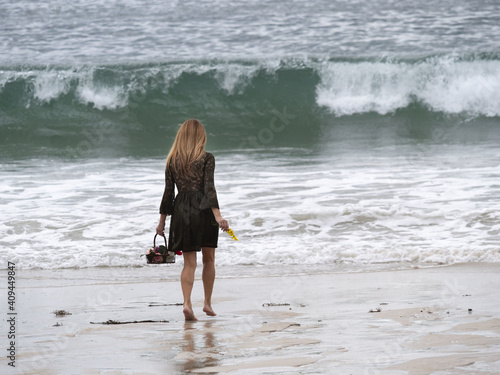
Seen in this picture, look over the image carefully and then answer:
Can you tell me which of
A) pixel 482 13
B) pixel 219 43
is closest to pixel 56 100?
pixel 219 43

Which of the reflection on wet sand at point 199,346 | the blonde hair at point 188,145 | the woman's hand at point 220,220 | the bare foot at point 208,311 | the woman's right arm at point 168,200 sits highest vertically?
the blonde hair at point 188,145

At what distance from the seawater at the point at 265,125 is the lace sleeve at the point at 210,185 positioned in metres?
2.50

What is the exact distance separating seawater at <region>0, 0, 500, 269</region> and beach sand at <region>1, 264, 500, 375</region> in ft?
3.95

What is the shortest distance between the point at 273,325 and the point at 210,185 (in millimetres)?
1124

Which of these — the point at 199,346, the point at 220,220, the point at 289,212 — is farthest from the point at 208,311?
the point at 289,212

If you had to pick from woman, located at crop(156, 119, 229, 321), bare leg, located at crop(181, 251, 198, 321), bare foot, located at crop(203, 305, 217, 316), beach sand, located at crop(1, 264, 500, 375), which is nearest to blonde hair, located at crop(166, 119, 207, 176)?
woman, located at crop(156, 119, 229, 321)

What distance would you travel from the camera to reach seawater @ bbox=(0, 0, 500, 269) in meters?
8.52

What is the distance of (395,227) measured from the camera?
8695 mm

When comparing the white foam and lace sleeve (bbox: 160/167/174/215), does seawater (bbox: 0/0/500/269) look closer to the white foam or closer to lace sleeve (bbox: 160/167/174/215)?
the white foam

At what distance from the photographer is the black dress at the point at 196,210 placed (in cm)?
520

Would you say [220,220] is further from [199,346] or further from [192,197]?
[199,346]

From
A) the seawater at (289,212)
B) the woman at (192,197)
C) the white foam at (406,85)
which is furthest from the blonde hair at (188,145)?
the white foam at (406,85)

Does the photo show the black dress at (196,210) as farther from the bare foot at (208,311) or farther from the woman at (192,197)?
the bare foot at (208,311)

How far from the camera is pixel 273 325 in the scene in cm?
458
